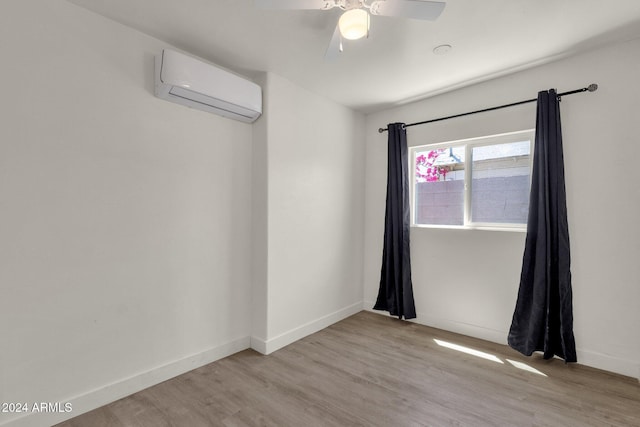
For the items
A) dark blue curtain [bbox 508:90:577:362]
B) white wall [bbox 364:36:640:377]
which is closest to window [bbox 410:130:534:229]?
white wall [bbox 364:36:640:377]

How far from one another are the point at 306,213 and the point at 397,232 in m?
1.09

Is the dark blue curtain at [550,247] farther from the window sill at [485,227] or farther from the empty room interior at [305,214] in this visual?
the window sill at [485,227]

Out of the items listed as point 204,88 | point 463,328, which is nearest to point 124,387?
point 204,88

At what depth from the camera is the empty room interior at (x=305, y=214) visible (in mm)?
1756

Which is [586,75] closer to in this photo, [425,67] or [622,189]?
[622,189]

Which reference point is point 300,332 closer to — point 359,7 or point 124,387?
point 124,387

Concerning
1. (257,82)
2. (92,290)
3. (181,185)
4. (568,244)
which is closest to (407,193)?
(568,244)

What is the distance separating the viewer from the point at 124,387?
2004 mm

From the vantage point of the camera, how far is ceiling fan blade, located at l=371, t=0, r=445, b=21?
56.2 inches

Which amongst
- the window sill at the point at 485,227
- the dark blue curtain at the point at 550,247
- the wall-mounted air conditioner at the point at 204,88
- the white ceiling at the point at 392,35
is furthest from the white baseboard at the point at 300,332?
the white ceiling at the point at 392,35

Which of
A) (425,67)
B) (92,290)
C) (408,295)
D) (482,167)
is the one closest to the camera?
(92,290)

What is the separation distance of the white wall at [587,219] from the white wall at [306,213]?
3.95 ft

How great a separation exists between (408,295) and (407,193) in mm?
1158

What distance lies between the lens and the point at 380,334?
3.11 meters
